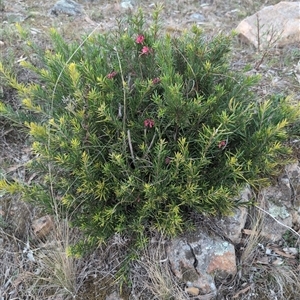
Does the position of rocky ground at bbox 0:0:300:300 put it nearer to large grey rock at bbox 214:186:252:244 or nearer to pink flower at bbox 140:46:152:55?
large grey rock at bbox 214:186:252:244

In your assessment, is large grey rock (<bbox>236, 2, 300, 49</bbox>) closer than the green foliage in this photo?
No

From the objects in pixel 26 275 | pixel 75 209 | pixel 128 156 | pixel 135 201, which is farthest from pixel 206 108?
pixel 26 275

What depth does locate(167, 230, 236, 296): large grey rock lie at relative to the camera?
2.61 m

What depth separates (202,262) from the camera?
2643mm

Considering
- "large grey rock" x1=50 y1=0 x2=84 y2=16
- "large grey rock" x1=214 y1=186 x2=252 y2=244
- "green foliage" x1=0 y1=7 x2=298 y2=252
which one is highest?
"green foliage" x1=0 y1=7 x2=298 y2=252

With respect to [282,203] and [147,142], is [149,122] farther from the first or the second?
[282,203]

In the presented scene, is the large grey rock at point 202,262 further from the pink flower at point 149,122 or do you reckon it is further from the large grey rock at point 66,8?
the large grey rock at point 66,8

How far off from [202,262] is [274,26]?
323 centimetres

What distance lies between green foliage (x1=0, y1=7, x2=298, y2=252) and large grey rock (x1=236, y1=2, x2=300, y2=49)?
1977 millimetres

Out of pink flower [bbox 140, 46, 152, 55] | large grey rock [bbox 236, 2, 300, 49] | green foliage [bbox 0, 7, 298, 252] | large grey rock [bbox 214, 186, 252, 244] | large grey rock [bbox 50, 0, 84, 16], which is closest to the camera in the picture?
green foliage [bbox 0, 7, 298, 252]

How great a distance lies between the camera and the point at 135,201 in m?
2.49

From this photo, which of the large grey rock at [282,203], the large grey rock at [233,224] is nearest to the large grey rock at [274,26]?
the large grey rock at [282,203]

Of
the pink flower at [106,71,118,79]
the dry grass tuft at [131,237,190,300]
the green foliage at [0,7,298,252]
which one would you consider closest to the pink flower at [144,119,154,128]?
the green foliage at [0,7,298,252]

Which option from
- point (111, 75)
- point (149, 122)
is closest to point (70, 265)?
point (149, 122)
